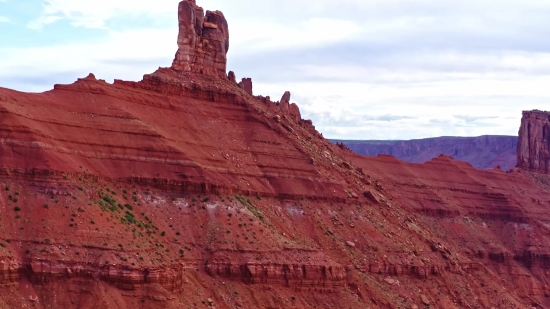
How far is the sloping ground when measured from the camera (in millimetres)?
85500

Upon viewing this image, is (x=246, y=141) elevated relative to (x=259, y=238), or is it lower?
elevated

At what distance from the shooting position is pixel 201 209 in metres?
101

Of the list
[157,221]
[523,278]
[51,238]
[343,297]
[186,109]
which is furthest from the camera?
[523,278]

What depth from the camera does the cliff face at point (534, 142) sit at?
594 feet

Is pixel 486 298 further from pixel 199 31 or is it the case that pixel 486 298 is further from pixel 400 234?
pixel 199 31

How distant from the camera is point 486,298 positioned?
126250 millimetres

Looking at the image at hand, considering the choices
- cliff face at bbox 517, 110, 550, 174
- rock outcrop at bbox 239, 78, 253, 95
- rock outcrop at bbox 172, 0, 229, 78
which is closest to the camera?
rock outcrop at bbox 172, 0, 229, 78

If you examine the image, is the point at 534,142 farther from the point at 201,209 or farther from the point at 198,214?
the point at 198,214

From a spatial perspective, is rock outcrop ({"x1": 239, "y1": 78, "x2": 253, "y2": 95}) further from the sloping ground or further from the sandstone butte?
the sloping ground

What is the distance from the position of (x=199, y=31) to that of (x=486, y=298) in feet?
133

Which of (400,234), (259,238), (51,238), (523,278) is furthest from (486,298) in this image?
(51,238)

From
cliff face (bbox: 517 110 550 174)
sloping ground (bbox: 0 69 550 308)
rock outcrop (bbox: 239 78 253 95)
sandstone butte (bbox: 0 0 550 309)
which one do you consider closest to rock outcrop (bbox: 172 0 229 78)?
sandstone butte (bbox: 0 0 550 309)

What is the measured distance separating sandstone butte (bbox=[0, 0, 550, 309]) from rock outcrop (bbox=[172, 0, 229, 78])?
0.48 ft

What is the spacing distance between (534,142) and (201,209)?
9312 cm
